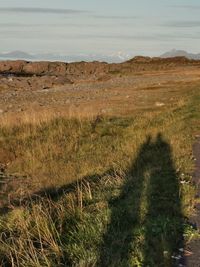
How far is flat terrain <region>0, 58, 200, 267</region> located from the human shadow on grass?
0.04 feet

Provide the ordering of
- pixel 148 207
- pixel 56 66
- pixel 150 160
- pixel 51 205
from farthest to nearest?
1. pixel 56 66
2. pixel 150 160
3. pixel 51 205
4. pixel 148 207

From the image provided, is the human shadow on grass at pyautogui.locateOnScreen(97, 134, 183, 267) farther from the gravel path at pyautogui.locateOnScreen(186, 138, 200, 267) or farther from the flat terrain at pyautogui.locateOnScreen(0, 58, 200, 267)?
the gravel path at pyautogui.locateOnScreen(186, 138, 200, 267)

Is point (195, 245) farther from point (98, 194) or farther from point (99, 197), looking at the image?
point (98, 194)

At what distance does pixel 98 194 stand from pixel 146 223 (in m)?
2.20

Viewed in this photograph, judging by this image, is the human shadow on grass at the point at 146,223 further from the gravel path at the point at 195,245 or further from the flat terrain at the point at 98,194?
the gravel path at the point at 195,245

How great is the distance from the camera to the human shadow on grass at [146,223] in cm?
624

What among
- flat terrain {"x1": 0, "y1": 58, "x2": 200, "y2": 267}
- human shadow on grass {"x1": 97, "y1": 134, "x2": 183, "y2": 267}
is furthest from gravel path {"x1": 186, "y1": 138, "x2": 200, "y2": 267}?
human shadow on grass {"x1": 97, "y1": 134, "x2": 183, "y2": 267}

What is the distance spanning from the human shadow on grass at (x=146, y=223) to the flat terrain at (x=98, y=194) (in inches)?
0.5

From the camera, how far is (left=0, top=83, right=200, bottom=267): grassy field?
6500 mm

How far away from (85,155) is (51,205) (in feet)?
20.2

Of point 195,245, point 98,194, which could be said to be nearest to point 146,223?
point 195,245

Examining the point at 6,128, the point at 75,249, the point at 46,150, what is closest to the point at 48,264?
the point at 75,249

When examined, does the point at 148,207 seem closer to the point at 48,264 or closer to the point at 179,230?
the point at 179,230

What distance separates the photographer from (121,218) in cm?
772
